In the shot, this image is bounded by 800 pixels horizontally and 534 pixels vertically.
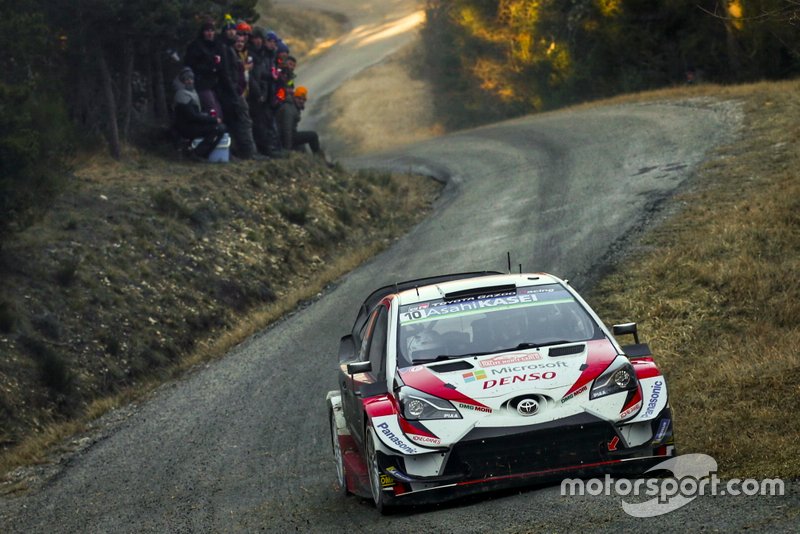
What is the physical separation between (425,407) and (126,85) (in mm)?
17492

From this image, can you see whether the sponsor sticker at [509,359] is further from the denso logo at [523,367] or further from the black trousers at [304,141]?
the black trousers at [304,141]

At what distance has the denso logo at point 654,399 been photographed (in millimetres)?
7691

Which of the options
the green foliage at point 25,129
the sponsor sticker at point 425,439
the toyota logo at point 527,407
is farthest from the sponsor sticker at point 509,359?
the green foliage at point 25,129

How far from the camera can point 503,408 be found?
7570 mm

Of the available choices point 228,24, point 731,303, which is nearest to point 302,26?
point 228,24

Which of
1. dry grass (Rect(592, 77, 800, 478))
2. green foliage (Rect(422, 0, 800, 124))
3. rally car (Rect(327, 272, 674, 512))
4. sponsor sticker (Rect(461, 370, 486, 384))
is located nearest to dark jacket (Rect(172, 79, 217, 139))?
→ dry grass (Rect(592, 77, 800, 478))

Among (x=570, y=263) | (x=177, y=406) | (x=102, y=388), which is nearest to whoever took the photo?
(x=177, y=406)

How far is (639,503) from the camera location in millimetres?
6758

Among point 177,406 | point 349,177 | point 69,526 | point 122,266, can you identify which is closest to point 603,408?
point 69,526

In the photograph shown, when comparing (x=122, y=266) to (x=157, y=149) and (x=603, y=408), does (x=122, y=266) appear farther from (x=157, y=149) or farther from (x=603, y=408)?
(x=603, y=408)

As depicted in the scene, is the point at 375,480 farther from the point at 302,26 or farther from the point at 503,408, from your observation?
the point at 302,26

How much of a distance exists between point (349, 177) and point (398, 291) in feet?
63.9

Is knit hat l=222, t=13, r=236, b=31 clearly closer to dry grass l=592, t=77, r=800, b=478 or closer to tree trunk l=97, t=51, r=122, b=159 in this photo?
tree trunk l=97, t=51, r=122, b=159

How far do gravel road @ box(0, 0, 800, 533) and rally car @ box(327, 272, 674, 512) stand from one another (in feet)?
0.85
